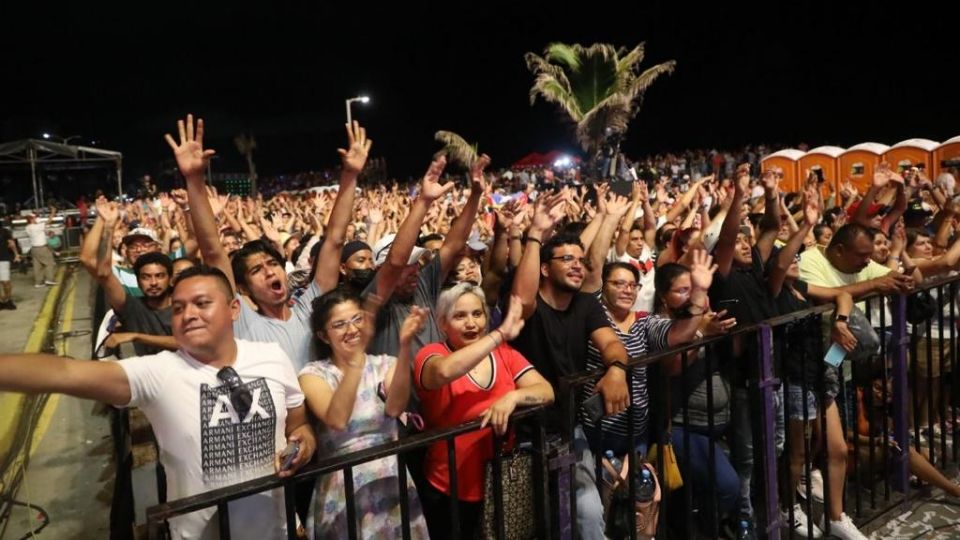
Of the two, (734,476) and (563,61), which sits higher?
(563,61)

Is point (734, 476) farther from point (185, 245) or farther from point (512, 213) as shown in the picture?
point (185, 245)

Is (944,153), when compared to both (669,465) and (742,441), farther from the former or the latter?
(669,465)

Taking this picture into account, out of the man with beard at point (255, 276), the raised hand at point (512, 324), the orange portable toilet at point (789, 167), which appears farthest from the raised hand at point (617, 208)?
the orange portable toilet at point (789, 167)

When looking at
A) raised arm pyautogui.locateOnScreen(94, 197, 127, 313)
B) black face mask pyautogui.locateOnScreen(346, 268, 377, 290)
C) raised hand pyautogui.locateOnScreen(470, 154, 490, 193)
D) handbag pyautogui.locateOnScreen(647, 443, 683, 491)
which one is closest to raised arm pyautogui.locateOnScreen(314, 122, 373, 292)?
black face mask pyautogui.locateOnScreen(346, 268, 377, 290)

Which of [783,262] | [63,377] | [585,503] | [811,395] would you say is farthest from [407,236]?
[811,395]

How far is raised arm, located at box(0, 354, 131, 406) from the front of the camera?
212 centimetres

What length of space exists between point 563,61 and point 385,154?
3557 centimetres

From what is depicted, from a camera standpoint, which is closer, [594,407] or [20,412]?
[594,407]

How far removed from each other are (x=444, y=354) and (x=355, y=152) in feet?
7.21

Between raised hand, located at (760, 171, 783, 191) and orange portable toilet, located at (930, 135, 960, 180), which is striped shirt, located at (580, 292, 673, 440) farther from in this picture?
orange portable toilet, located at (930, 135, 960, 180)

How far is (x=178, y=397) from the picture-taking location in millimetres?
2508

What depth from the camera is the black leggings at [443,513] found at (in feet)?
10.2

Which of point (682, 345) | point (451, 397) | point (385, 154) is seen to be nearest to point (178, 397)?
point (451, 397)

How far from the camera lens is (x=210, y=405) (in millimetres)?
2531
